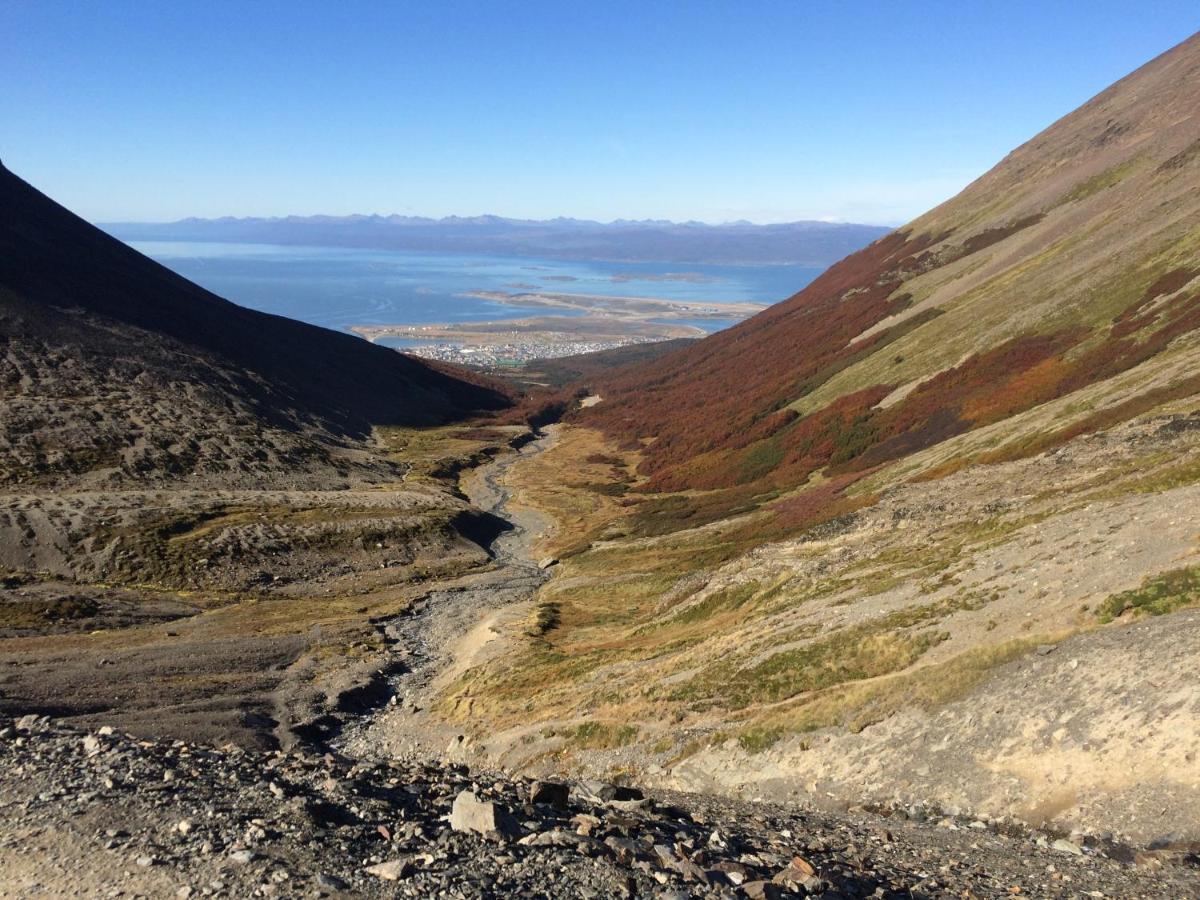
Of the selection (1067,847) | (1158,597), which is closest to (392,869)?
(1067,847)

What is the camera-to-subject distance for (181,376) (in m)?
93.1

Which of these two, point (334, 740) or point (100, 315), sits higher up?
point (100, 315)

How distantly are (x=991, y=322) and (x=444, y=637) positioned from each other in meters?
59.6

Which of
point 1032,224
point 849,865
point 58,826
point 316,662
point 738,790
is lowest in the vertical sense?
point 316,662

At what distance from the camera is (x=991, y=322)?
2938 inches

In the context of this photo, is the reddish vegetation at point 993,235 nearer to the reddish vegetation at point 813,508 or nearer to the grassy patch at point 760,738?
the reddish vegetation at point 813,508

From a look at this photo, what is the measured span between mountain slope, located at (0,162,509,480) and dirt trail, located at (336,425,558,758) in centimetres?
3237

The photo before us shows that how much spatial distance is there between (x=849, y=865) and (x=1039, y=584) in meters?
13.1

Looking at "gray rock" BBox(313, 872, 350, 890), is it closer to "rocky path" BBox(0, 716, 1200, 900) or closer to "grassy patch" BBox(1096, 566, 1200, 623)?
"rocky path" BBox(0, 716, 1200, 900)

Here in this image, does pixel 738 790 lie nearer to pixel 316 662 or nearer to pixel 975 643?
pixel 975 643

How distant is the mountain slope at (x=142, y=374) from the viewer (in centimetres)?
7425

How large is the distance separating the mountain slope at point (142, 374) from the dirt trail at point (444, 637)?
32.4 metres

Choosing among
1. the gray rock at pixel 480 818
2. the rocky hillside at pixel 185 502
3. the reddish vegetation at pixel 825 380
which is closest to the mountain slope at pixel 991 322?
the reddish vegetation at pixel 825 380

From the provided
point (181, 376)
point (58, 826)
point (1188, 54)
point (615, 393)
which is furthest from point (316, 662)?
point (1188, 54)
